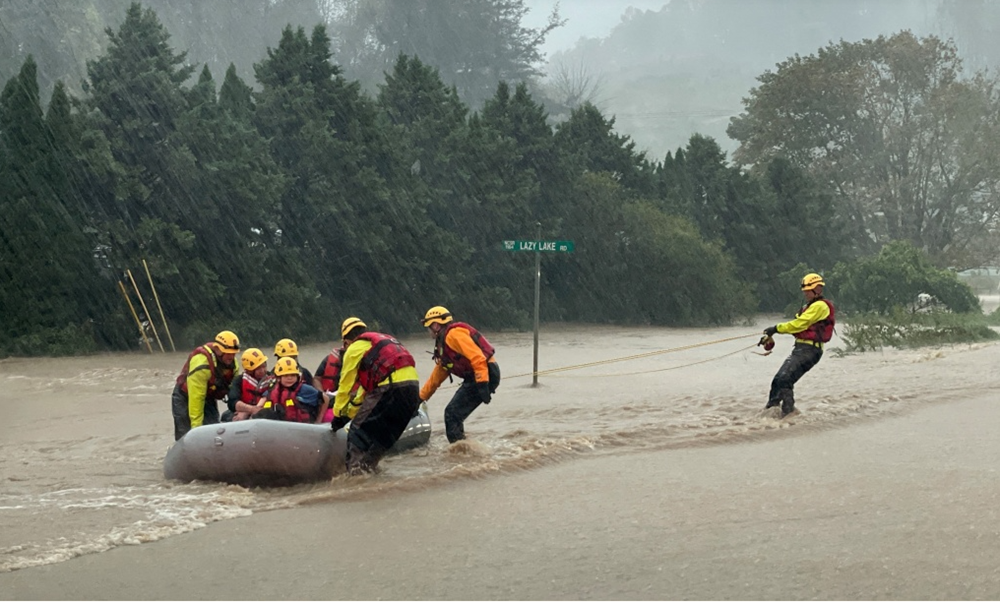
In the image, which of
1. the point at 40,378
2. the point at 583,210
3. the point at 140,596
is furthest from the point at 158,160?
the point at 140,596

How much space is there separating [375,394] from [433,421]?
5773 mm

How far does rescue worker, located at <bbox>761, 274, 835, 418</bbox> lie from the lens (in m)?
15.0

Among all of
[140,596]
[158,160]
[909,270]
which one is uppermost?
[158,160]

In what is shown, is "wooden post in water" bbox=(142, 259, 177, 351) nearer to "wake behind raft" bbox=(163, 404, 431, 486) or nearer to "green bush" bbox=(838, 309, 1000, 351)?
"green bush" bbox=(838, 309, 1000, 351)

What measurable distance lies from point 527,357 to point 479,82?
54877 mm

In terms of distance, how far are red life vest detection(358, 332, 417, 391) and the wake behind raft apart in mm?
672

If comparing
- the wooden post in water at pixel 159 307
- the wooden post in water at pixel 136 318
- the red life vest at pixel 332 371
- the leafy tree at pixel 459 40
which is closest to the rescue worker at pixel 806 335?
the red life vest at pixel 332 371

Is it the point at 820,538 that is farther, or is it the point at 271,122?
the point at 271,122

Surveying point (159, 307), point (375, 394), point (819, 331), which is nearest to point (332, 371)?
point (375, 394)

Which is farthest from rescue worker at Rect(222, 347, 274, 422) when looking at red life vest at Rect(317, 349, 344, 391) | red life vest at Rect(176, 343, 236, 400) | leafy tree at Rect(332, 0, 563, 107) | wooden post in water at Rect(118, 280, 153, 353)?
leafy tree at Rect(332, 0, 563, 107)

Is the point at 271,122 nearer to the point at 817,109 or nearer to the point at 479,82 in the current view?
the point at 817,109

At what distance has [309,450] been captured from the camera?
37.0 feet

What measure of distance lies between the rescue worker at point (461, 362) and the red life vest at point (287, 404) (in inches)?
49.3

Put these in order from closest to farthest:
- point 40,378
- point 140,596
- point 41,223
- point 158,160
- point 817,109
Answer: point 140,596 → point 40,378 → point 41,223 → point 158,160 → point 817,109
